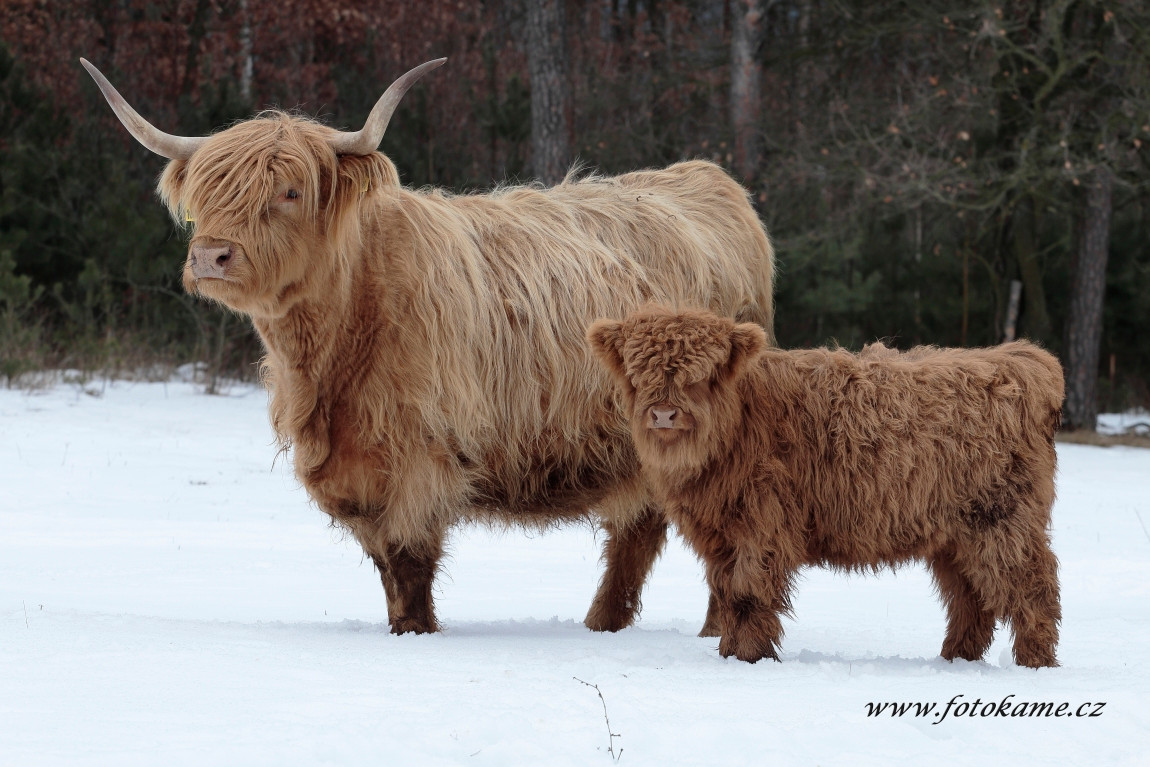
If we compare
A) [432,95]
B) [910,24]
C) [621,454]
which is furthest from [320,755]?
[432,95]

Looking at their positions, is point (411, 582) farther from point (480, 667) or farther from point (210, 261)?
point (210, 261)

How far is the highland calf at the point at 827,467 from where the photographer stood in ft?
12.9

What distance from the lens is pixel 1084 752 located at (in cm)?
300

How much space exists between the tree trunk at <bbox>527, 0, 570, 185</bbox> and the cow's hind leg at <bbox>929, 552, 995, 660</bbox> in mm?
9197

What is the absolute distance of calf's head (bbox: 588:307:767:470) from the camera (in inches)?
153

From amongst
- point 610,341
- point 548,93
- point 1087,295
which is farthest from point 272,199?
point 1087,295

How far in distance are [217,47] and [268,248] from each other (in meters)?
16.2

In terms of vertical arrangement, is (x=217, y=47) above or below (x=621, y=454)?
above

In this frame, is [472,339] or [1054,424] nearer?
[1054,424]

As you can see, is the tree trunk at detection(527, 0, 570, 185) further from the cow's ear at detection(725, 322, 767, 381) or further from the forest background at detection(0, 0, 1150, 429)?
the cow's ear at detection(725, 322, 767, 381)

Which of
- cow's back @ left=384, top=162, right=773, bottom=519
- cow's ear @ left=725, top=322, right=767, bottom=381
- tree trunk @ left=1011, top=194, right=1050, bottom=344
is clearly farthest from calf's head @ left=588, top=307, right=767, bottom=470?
tree trunk @ left=1011, top=194, right=1050, bottom=344

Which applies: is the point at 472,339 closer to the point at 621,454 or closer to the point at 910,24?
the point at 621,454

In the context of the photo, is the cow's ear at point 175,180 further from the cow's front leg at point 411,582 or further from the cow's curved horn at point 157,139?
the cow's front leg at point 411,582

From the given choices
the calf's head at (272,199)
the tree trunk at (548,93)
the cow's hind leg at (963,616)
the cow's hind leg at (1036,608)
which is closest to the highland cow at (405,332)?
the calf's head at (272,199)
